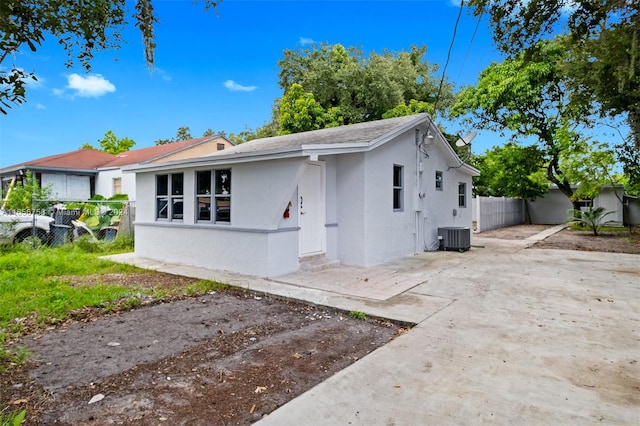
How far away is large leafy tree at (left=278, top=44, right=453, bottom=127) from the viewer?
22719 mm

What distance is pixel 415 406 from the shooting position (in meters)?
2.81

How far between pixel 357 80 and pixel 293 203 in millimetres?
17366

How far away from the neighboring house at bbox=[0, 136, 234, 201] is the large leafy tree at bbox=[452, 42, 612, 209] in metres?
16.8

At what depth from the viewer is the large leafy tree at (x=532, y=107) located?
19.6 meters

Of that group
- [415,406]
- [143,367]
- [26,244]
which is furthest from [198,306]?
[26,244]

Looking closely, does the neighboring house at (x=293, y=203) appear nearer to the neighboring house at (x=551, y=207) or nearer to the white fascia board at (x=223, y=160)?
the white fascia board at (x=223, y=160)

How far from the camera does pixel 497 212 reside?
20938 mm

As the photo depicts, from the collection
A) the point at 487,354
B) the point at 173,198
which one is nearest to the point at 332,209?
the point at 173,198

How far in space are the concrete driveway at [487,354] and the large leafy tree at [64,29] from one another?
9.56ft

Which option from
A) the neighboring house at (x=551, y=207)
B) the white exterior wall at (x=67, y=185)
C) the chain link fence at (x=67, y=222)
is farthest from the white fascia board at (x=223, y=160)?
the neighboring house at (x=551, y=207)

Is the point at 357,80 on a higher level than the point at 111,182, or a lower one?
higher

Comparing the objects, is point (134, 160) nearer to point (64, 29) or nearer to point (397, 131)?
point (397, 131)

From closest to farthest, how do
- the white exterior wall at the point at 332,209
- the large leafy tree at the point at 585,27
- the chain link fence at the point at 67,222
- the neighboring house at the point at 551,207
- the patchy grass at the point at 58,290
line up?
the patchy grass at the point at 58,290, the large leafy tree at the point at 585,27, the white exterior wall at the point at 332,209, the chain link fence at the point at 67,222, the neighboring house at the point at 551,207

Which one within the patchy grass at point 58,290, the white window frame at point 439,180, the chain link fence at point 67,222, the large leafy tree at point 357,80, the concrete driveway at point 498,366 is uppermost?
the large leafy tree at point 357,80
